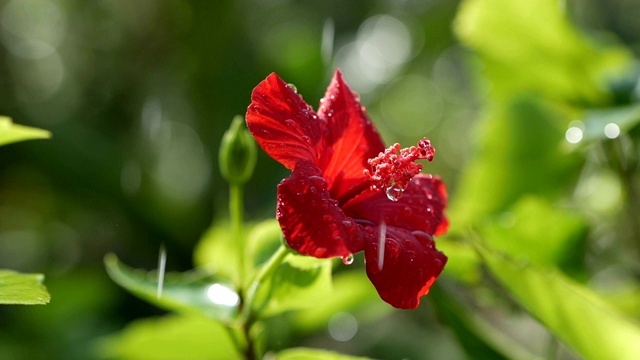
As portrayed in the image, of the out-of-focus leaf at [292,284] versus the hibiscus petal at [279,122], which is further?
the out-of-focus leaf at [292,284]

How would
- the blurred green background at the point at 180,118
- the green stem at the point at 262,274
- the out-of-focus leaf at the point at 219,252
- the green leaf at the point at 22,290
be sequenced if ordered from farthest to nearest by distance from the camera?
the blurred green background at the point at 180,118 → the out-of-focus leaf at the point at 219,252 → the green stem at the point at 262,274 → the green leaf at the point at 22,290

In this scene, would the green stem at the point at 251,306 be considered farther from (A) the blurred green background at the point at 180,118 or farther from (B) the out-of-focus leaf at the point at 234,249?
(A) the blurred green background at the point at 180,118

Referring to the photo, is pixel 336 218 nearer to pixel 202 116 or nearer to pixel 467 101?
pixel 202 116

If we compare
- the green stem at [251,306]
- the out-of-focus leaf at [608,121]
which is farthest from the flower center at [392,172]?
the out-of-focus leaf at [608,121]

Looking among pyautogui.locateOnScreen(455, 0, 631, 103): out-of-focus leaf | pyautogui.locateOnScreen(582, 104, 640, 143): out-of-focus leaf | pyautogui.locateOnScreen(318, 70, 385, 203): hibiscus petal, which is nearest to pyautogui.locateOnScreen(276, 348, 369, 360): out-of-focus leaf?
Answer: pyautogui.locateOnScreen(318, 70, 385, 203): hibiscus petal

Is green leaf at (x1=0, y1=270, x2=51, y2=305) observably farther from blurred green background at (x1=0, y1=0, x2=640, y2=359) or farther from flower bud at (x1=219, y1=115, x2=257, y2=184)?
blurred green background at (x1=0, y1=0, x2=640, y2=359)

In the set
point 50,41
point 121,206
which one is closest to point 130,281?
point 121,206
